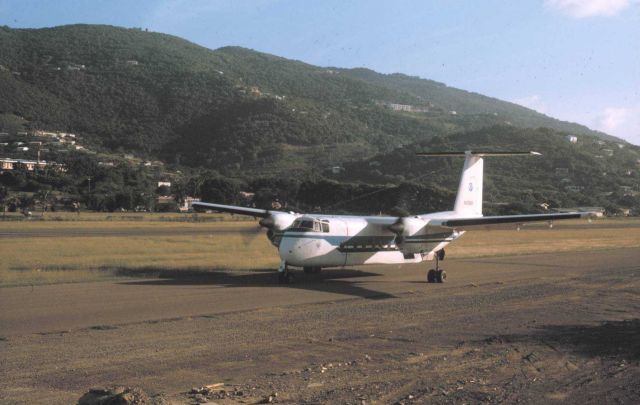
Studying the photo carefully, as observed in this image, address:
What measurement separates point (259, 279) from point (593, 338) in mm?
14210

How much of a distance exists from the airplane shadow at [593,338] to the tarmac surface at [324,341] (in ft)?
0.15

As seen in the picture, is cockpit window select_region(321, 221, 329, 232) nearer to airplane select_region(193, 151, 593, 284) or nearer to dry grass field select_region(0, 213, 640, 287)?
airplane select_region(193, 151, 593, 284)

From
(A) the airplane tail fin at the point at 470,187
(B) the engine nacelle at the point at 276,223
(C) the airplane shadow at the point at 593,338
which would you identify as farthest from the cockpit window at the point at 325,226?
(C) the airplane shadow at the point at 593,338

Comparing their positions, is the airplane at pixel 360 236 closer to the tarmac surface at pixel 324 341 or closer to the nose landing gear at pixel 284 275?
the nose landing gear at pixel 284 275

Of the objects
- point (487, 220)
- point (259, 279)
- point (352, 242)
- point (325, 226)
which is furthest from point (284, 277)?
point (487, 220)

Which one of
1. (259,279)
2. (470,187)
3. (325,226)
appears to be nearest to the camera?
(325,226)

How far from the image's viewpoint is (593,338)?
1391 cm

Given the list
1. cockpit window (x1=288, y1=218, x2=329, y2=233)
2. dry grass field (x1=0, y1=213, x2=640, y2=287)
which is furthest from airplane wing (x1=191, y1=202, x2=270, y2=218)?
cockpit window (x1=288, y1=218, x2=329, y2=233)

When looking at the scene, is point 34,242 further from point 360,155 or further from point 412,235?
point 360,155

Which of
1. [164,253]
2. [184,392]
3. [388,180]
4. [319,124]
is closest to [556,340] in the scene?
[184,392]

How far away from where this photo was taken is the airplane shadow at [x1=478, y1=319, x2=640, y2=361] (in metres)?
12.5

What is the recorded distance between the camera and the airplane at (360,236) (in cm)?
2356

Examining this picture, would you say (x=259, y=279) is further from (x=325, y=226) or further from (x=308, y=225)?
(x=325, y=226)

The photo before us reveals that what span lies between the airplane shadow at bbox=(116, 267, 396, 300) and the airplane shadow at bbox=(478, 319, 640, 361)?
6804 mm
